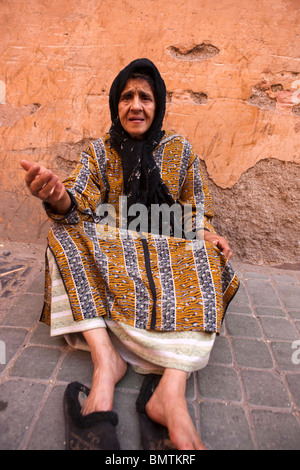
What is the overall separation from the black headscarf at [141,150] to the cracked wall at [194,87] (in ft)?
2.08

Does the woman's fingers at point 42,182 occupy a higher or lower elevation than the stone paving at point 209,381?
higher

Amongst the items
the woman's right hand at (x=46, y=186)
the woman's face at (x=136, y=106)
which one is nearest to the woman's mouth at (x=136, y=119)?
the woman's face at (x=136, y=106)

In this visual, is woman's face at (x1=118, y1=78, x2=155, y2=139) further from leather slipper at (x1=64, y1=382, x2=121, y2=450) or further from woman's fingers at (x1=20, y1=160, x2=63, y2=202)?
leather slipper at (x1=64, y1=382, x2=121, y2=450)

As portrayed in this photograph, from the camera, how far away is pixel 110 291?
4.74 ft

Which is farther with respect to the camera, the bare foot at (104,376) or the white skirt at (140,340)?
the white skirt at (140,340)

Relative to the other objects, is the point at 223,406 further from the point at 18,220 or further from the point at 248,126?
the point at 18,220

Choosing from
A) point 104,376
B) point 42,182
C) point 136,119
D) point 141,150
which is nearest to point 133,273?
point 104,376

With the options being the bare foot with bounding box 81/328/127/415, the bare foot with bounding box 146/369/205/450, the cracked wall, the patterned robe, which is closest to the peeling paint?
the cracked wall

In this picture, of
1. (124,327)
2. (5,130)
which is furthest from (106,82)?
Result: (124,327)

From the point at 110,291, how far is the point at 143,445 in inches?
24.5

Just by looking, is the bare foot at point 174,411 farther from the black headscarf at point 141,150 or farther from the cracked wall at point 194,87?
the cracked wall at point 194,87

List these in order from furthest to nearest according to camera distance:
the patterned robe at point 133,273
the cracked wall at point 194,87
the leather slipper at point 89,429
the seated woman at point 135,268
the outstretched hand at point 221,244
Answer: the cracked wall at point 194,87 < the outstretched hand at point 221,244 < the patterned robe at point 133,273 < the seated woman at point 135,268 < the leather slipper at point 89,429

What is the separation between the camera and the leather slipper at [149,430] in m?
1.08

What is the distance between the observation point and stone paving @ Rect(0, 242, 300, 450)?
1151 mm
